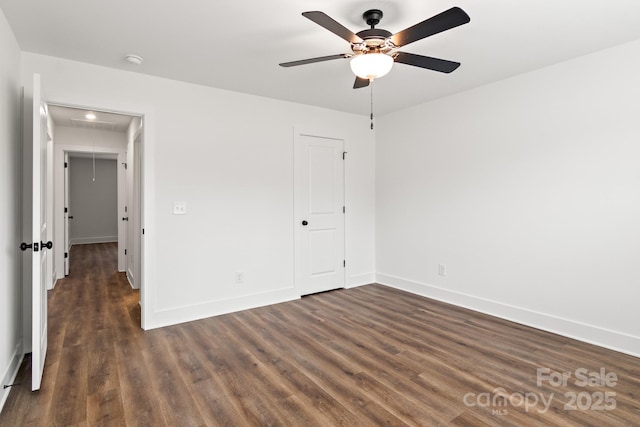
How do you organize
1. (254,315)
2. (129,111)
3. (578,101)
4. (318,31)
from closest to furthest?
(318,31)
(578,101)
(129,111)
(254,315)

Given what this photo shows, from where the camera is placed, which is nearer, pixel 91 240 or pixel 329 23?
pixel 329 23

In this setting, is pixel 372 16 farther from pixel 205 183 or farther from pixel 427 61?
pixel 205 183

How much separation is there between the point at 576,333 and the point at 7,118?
477 cm

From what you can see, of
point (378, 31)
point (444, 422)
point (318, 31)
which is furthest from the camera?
point (318, 31)

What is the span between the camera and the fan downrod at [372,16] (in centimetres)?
215

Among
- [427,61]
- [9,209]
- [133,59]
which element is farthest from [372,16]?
[9,209]

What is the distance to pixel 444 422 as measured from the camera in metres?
1.90

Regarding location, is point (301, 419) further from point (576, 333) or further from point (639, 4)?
point (639, 4)

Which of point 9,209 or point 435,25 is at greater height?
point 435,25

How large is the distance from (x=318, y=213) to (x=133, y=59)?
2634 millimetres

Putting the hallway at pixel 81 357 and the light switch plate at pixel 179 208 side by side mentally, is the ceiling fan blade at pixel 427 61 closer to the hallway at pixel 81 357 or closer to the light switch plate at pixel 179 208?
the light switch plate at pixel 179 208

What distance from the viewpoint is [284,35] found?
8.24 feet

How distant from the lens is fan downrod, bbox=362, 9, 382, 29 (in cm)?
215

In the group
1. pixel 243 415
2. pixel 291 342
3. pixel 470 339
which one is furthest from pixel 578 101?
pixel 243 415
